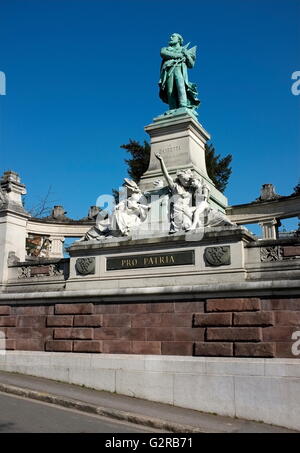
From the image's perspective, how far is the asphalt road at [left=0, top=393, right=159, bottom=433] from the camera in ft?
28.1

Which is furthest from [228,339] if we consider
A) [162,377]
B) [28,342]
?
[28,342]

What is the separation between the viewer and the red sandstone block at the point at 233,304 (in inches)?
417

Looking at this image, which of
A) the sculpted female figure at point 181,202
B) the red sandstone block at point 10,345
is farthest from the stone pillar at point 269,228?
the red sandstone block at point 10,345

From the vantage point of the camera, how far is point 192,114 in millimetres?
16406

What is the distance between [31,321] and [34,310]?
312mm

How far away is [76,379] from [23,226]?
640 cm

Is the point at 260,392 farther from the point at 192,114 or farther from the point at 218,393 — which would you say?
the point at 192,114

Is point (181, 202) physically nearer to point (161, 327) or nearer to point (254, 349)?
point (161, 327)

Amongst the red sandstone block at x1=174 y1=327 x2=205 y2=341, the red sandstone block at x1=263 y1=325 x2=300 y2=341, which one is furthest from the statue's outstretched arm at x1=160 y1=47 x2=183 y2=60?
the red sandstone block at x1=263 y1=325 x2=300 y2=341

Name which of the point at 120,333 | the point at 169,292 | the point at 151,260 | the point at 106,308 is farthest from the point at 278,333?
the point at 106,308

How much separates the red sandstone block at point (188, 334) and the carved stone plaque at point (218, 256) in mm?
1623

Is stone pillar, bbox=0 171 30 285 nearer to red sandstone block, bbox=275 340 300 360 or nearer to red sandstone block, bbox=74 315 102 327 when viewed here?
red sandstone block, bbox=74 315 102 327

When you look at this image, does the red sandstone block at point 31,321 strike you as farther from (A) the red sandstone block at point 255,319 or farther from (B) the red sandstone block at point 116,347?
(A) the red sandstone block at point 255,319

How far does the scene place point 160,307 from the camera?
11750 millimetres
